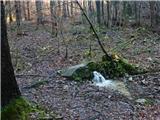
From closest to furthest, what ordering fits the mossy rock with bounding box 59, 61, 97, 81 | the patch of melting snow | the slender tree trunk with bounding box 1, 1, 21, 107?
the slender tree trunk with bounding box 1, 1, 21, 107 < the patch of melting snow < the mossy rock with bounding box 59, 61, 97, 81

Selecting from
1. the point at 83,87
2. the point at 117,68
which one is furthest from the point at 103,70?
the point at 83,87

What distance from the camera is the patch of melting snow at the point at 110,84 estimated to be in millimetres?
10570

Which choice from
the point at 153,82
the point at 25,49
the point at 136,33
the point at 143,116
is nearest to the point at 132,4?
the point at 136,33

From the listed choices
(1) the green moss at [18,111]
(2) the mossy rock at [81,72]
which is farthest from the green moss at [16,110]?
(2) the mossy rock at [81,72]

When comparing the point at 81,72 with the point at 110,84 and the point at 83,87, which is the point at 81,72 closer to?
the point at 83,87

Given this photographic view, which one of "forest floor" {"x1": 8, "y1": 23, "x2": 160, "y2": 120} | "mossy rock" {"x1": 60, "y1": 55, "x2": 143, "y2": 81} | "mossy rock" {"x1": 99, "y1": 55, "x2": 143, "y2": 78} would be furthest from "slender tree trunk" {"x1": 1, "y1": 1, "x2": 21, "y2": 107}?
"mossy rock" {"x1": 99, "y1": 55, "x2": 143, "y2": 78}

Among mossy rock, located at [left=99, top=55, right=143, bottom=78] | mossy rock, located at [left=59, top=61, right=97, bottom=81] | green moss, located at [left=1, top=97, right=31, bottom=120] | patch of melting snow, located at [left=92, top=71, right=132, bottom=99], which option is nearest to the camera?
green moss, located at [left=1, top=97, right=31, bottom=120]

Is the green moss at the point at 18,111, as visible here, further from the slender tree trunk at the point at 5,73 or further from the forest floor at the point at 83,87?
the forest floor at the point at 83,87

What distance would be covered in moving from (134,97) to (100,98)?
102 centimetres

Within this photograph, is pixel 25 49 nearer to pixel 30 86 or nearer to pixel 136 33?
pixel 136 33

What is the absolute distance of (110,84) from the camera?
37.0ft

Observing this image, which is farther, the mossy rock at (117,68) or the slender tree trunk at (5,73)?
the mossy rock at (117,68)

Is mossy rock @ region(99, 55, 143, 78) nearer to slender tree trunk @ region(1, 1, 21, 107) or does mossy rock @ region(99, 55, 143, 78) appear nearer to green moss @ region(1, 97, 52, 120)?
green moss @ region(1, 97, 52, 120)

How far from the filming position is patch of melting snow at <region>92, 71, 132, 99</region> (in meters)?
10.6
